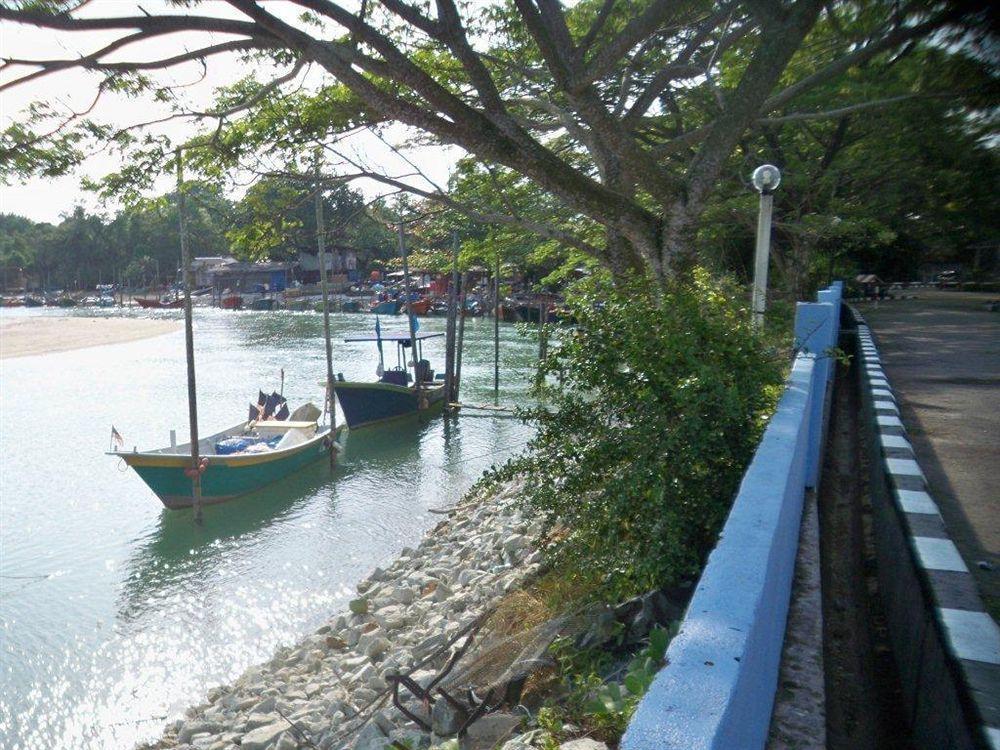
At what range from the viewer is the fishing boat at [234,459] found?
1408cm

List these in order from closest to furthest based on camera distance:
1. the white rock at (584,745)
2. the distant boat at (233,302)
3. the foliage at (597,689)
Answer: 1. the white rock at (584,745)
2. the foliage at (597,689)
3. the distant boat at (233,302)

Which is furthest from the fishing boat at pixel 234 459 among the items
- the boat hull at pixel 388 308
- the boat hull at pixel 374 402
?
the boat hull at pixel 388 308

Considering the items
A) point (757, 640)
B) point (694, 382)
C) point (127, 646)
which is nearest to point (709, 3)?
point (694, 382)

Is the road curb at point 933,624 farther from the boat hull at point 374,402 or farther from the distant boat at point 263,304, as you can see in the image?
the distant boat at point 263,304

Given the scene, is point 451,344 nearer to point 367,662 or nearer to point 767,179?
point 367,662

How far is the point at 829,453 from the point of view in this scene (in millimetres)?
7492

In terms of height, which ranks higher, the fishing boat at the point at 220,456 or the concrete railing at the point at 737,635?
the concrete railing at the point at 737,635

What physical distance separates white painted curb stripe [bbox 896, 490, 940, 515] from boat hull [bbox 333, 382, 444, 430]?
57.3 ft

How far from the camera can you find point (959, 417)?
290 inches

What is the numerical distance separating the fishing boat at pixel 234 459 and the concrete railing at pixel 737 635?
12.7m

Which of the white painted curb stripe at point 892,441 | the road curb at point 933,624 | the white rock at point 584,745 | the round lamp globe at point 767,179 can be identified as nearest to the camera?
the road curb at point 933,624

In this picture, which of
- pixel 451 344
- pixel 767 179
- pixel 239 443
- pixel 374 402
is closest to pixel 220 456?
pixel 239 443

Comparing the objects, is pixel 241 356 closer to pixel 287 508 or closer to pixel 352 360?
pixel 352 360

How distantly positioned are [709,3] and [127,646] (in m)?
10.1
